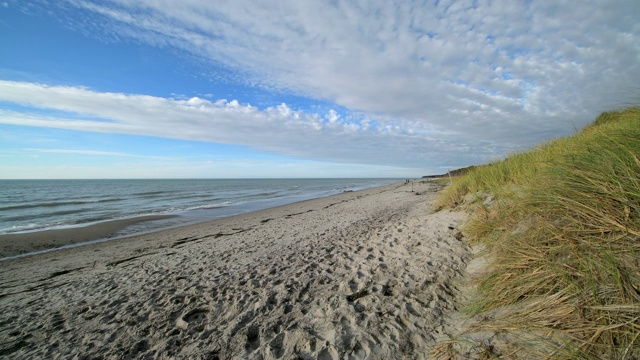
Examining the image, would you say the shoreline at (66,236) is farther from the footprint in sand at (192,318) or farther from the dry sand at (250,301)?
the footprint in sand at (192,318)

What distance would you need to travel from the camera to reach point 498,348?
2152mm

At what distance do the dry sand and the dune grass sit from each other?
0.89 m

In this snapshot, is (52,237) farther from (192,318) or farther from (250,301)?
(250,301)

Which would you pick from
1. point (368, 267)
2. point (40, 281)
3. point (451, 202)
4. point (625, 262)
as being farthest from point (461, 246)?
point (40, 281)

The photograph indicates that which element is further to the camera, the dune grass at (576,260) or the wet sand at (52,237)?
the wet sand at (52,237)

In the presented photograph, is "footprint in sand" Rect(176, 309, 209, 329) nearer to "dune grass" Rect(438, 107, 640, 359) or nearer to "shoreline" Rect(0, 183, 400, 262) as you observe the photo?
"dune grass" Rect(438, 107, 640, 359)

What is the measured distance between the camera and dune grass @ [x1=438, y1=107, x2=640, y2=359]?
71.4 inches

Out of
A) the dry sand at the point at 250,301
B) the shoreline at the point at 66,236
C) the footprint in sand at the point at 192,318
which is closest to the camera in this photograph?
the dry sand at the point at 250,301

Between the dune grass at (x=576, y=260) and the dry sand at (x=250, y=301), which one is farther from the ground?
the dune grass at (x=576, y=260)

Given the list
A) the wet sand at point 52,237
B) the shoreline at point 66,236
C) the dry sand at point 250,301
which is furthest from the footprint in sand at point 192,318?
the wet sand at point 52,237

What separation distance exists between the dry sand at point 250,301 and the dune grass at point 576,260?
887 millimetres

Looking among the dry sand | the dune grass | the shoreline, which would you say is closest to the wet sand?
the shoreline

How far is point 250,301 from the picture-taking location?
3982mm

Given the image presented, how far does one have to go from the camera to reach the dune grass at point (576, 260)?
1.81 m
